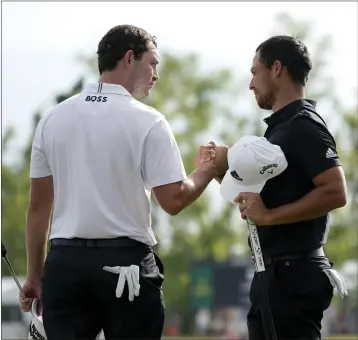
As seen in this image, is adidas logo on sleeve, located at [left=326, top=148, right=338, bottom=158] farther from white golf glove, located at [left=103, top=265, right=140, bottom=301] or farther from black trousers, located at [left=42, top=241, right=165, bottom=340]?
white golf glove, located at [left=103, top=265, right=140, bottom=301]

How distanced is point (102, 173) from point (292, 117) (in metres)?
1.23

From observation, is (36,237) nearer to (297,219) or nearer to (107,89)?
(107,89)

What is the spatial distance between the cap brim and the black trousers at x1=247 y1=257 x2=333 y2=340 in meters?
0.46

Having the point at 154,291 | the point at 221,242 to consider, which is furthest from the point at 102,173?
the point at 221,242

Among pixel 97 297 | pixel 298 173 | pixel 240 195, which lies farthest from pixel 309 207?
pixel 97 297

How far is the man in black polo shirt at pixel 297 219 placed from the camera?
7156mm

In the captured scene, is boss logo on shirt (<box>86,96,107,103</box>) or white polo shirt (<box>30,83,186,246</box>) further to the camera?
boss logo on shirt (<box>86,96,107,103</box>)

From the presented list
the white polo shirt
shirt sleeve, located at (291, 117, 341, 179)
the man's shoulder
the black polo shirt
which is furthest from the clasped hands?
the man's shoulder

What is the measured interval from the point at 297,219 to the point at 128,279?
1089 millimetres

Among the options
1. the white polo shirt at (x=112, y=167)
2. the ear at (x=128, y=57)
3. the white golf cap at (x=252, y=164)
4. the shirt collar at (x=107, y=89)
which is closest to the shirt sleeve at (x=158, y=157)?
the white polo shirt at (x=112, y=167)

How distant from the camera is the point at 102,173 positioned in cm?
682

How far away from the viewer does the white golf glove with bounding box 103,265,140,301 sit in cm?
669

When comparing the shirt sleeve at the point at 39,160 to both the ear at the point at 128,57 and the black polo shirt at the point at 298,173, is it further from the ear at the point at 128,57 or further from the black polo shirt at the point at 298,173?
the black polo shirt at the point at 298,173

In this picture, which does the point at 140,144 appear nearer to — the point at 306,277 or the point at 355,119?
the point at 306,277
